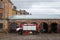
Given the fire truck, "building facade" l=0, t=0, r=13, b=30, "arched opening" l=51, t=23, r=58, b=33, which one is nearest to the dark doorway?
"arched opening" l=51, t=23, r=58, b=33

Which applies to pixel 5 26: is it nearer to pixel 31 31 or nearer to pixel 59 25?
pixel 31 31

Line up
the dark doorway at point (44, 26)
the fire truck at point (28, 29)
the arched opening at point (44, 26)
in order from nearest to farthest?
the fire truck at point (28, 29), the arched opening at point (44, 26), the dark doorway at point (44, 26)

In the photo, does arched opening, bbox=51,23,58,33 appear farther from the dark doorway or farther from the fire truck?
the fire truck

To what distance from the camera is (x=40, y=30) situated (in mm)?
52469

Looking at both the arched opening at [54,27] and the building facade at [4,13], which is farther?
the arched opening at [54,27]

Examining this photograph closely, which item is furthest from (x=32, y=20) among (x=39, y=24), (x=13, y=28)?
(x=13, y=28)

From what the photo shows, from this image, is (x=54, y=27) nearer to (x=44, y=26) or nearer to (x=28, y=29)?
(x=44, y=26)

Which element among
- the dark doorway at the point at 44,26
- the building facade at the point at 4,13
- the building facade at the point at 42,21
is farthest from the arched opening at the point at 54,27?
the building facade at the point at 4,13

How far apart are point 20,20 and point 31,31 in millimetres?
7622

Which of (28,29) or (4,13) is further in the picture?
(4,13)

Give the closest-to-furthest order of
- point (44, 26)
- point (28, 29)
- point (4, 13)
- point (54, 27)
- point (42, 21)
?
point (28, 29)
point (4, 13)
point (42, 21)
point (54, 27)
point (44, 26)

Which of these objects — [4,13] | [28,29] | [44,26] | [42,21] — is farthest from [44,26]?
[4,13]

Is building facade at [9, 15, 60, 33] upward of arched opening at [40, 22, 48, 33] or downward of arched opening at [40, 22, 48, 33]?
upward

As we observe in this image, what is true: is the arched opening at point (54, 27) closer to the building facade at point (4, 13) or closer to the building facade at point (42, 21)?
the building facade at point (42, 21)
